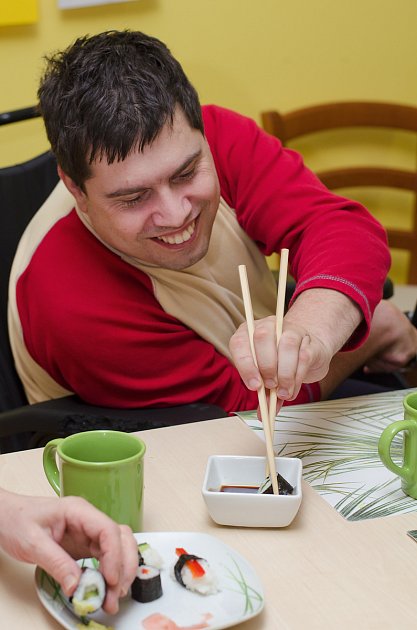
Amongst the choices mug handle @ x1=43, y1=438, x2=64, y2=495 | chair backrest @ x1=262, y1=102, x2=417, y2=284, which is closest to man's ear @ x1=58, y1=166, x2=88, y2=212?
mug handle @ x1=43, y1=438, x2=64, y2=495

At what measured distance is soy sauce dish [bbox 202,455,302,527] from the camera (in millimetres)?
981

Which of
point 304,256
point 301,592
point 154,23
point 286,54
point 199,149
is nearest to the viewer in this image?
point 301,592

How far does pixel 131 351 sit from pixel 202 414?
0.70 ft

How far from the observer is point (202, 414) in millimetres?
1328

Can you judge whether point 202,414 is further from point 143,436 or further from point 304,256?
point 304,256

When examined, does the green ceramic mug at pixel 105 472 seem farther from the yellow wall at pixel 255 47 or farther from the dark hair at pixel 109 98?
the yellow wall at pixel 255 47

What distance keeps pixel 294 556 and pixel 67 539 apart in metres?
0.24

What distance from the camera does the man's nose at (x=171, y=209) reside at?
1353 millimetres

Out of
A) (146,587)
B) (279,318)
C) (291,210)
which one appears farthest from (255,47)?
(146,587)

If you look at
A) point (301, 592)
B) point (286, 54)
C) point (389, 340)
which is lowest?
point (389, 340)

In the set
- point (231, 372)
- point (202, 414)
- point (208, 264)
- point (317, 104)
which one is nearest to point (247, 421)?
point (202, 414)

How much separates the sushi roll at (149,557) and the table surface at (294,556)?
0.32 feet

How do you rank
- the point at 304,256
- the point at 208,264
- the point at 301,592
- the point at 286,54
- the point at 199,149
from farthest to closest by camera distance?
the point at 286,54, the point at 208,264, the point at 304,256, the point at 199,149, the point at 301,592

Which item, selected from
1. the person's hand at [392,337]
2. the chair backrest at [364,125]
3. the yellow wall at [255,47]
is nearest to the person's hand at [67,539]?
the person's hand at [392,337]
